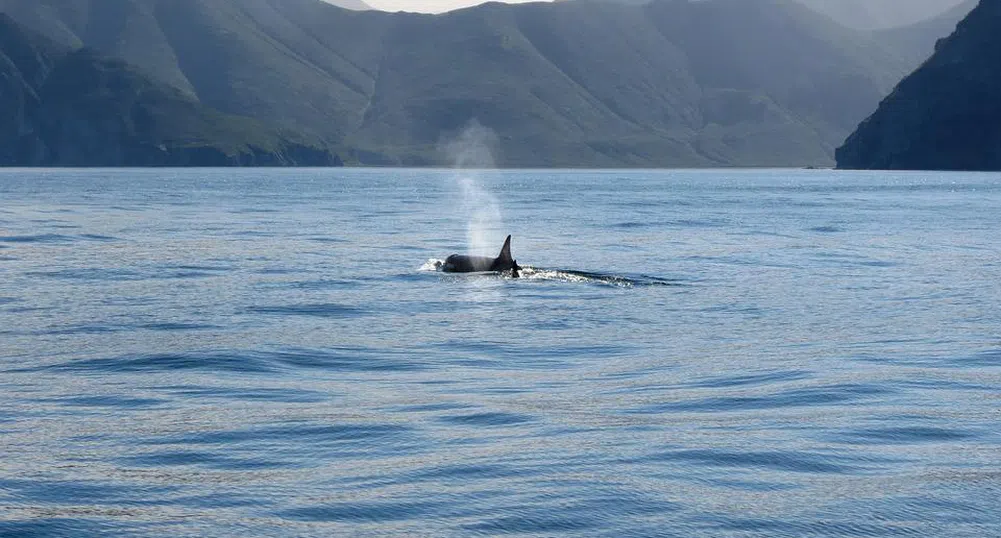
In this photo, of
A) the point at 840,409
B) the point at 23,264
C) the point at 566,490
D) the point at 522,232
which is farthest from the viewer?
the point at 522,232

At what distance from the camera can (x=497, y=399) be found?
20.7 metres

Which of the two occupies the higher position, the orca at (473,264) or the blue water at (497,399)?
the orca at (473,264)

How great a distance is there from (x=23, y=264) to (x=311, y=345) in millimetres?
23323

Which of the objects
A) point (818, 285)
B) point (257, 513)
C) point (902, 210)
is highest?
point (902, 210)

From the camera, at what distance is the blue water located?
1390cm

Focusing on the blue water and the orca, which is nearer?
the blue water

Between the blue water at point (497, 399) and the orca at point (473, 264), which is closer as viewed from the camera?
the blue water at point (497, 399)

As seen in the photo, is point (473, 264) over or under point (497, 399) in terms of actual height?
over

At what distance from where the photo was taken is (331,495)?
14.4 meters

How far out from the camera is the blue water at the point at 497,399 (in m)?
13.9

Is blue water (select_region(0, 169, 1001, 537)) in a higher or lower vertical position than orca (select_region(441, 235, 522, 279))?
lower

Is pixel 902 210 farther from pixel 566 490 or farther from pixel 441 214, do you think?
pixel 566 490

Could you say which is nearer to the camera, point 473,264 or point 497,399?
point 497,399

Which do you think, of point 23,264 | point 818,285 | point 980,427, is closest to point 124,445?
point 980,427
